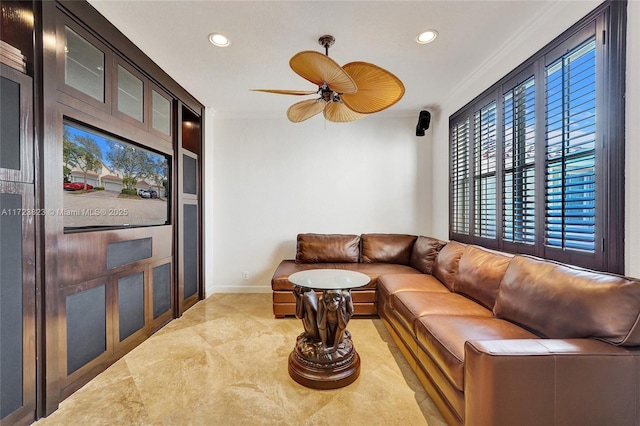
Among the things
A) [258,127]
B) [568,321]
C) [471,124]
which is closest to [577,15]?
[471,124]

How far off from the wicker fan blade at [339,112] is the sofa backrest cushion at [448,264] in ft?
5.45

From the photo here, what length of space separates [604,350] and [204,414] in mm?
2111

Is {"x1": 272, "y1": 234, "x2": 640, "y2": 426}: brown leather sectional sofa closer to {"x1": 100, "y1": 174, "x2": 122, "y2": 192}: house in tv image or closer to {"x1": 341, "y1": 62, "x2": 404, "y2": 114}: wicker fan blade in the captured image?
{"x1": 341, "y1": 62, "x2": 404, "y2": 114}: wicker fan blade

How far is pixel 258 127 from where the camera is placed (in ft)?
13.1

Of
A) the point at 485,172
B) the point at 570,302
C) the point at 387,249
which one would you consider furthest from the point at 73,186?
the point at 485,172

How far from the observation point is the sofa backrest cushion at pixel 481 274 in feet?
6.61

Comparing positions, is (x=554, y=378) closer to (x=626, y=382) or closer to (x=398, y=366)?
(x=626, y=382)

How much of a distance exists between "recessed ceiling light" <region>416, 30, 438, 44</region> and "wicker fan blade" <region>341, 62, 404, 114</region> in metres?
0.70

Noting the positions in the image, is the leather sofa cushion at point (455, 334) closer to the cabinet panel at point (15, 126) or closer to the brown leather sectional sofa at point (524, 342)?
the brown leather sectional sofa at point (524, 342)

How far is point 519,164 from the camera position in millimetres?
2254

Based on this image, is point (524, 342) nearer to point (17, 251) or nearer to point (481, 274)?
point (481, 274)

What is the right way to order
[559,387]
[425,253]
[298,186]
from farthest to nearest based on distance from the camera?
[298,186] < [425,253] < [559,387]

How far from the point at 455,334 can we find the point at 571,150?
4.76 feet

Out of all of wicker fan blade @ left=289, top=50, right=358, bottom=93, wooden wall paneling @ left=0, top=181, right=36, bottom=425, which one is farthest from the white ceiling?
wooden wall paneling @ left=0, top=181, right=36, bottom=425
